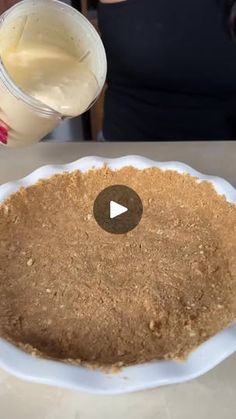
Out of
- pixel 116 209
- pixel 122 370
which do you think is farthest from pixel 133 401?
pixel 116 209

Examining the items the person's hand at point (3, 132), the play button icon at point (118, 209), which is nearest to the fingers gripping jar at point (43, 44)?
the person's hand at point (3, 132)

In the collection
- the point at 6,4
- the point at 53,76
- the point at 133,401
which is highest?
the point at 53,76

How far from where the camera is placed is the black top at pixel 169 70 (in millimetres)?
1053

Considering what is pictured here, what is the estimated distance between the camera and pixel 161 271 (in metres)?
0.76

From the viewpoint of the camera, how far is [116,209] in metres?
0.84

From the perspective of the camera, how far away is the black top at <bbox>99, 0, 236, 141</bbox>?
3.45ft

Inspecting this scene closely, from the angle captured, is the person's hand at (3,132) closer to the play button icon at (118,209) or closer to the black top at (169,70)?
the play button icon at (118,209)

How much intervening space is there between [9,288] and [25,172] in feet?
0.85

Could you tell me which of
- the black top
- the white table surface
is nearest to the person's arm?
the black top

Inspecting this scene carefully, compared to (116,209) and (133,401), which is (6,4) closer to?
(116,209)

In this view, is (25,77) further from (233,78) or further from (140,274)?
(233,78)

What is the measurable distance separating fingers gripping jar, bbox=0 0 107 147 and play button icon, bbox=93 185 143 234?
0.39ft

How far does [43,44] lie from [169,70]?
34 centimetres

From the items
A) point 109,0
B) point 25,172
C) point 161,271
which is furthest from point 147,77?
point 161,271
